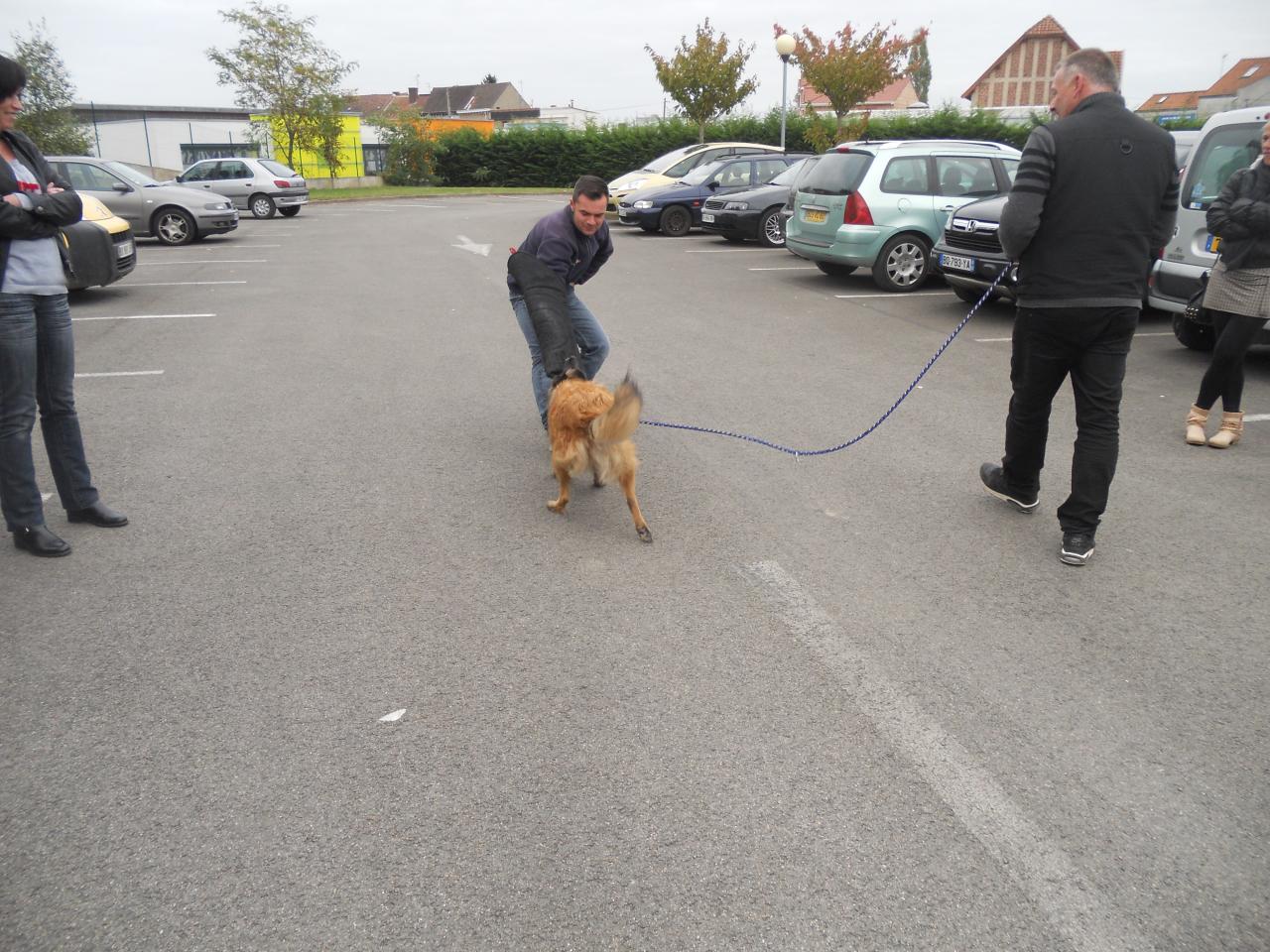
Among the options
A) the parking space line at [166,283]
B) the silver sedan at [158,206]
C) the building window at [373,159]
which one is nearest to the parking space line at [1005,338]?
the parking space line at [166,283]

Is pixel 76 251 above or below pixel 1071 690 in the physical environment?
above

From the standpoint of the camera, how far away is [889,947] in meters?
2.21

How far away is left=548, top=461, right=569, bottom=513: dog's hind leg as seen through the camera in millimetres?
4695

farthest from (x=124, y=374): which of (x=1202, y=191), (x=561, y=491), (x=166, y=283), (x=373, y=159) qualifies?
(x=373, y=159)

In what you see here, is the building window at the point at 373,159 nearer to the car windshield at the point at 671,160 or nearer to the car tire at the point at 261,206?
the car tire at the point at 261,206

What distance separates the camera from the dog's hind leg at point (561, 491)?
4.70m

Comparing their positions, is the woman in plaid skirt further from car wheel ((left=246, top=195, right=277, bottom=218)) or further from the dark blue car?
car wheel ((left=246, top=195, right=277, bottom=218))

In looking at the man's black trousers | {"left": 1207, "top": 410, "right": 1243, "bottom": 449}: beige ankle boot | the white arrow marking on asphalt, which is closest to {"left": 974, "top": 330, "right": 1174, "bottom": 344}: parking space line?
{"left": 1207, "top": 410, "right": 1243, "bottom": 449}: beige ankle boot

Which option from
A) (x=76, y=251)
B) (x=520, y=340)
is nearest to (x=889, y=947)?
(x=520, y=340)

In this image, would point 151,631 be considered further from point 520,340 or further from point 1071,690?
point 520,340

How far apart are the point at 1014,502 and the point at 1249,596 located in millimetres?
1224

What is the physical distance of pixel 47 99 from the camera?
2470cm

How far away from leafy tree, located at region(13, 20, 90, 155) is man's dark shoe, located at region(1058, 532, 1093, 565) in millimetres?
28001

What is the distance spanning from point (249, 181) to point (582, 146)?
53.9 ft
